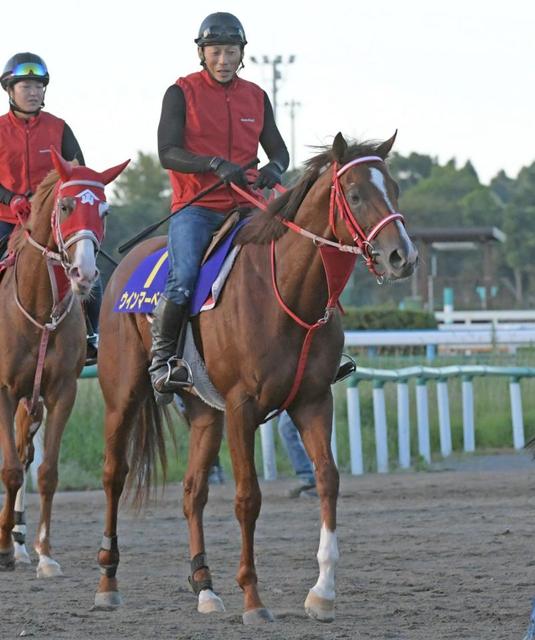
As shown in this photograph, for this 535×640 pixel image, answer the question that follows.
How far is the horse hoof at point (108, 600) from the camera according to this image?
8172 millimetres

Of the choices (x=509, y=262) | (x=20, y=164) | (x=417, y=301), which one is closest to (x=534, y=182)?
(x=509, y=262)

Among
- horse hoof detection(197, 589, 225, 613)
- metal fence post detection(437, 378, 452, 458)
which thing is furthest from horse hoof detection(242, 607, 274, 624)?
metal fence post detection(437, 378, 452, 458)

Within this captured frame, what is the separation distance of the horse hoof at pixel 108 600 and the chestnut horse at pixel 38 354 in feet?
3.78

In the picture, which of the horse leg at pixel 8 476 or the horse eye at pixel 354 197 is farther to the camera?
the horse leg at pixel 8 476

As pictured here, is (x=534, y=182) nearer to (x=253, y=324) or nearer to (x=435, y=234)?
(x=435, y=234)

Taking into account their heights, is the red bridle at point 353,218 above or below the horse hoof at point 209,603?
above

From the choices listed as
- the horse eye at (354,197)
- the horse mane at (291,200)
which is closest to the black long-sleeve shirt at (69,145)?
the horse mane at (291,200)

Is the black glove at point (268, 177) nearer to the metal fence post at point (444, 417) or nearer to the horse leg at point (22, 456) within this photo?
the horse leg at point (22, 456)

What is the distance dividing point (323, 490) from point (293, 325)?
0.85m

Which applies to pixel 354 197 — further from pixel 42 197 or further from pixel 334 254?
pixel 42 197

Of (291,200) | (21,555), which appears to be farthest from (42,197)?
(21,555)

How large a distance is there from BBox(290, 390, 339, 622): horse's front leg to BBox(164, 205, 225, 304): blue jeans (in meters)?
0.98

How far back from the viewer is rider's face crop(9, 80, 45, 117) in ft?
35.3

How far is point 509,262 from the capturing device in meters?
74.4
